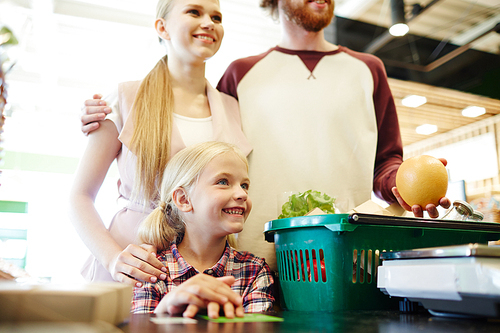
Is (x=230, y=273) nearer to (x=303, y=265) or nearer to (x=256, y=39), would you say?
(x=303, y=265)

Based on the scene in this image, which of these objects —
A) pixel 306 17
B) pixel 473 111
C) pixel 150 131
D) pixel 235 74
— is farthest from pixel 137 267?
pixel 473 111

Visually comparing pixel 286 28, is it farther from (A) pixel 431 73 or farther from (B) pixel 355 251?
(A) pixel 431 73

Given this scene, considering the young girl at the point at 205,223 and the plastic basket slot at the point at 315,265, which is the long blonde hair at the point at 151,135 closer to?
the young girl at the point at 205,223

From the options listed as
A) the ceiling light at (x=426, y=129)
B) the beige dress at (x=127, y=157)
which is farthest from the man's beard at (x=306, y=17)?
the ceiling light at (x=426, y=129)

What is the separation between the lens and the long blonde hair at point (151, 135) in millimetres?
1417

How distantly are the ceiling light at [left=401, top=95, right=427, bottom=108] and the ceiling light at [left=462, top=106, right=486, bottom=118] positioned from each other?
116 cm

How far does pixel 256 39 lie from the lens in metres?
6.07

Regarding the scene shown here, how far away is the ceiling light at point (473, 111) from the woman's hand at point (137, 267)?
Result: 8.00 m

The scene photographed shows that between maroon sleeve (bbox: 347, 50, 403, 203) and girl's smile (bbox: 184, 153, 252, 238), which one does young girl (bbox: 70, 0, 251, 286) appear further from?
maroon sleeve (bbox: 347, 50, 403, 203)

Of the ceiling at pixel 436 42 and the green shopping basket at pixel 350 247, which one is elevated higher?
the ceiling at pixel 436 42

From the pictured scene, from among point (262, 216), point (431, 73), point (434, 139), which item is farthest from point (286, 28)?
point (434, 139)

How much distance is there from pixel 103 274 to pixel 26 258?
974cm

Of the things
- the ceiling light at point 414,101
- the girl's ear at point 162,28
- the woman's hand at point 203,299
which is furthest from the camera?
the ceiling light at point 414,101

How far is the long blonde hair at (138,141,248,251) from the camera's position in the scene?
4.38ft
